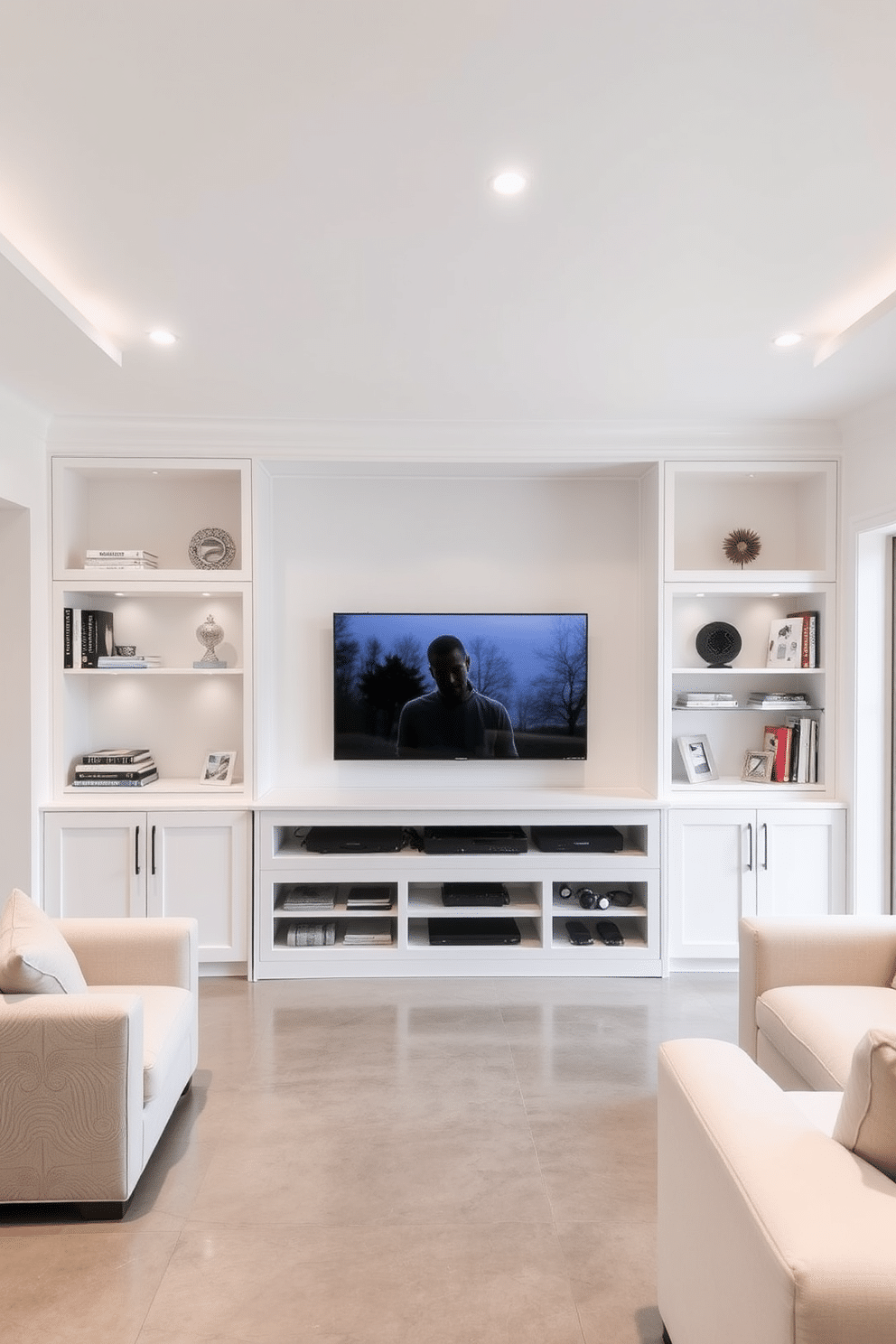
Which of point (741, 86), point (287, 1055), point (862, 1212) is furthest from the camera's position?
point (287, 1055)

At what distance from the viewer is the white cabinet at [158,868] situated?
4.07 m

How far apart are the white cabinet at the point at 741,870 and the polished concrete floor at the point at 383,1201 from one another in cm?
61

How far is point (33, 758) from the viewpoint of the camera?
402cm

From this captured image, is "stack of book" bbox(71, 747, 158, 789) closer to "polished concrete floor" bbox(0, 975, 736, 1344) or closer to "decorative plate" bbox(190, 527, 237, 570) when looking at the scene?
"decorative plate" bbox(190, 527, 237, 570)

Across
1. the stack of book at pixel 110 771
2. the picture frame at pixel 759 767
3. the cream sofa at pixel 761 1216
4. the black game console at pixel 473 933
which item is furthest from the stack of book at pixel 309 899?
the cream sofa at pixel 761 1216

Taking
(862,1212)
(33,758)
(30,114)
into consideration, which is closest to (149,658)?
(33,758)

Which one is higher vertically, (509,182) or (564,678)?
(509,182)

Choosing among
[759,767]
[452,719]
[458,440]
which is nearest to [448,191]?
[458,440]

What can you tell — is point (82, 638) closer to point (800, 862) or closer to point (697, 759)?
point (697, 759)

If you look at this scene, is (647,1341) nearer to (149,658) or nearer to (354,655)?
(354,655)

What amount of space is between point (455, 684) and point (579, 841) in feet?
3.31

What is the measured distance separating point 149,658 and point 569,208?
3048 millimetres

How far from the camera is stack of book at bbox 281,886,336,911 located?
421cm

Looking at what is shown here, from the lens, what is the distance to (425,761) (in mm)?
4668
